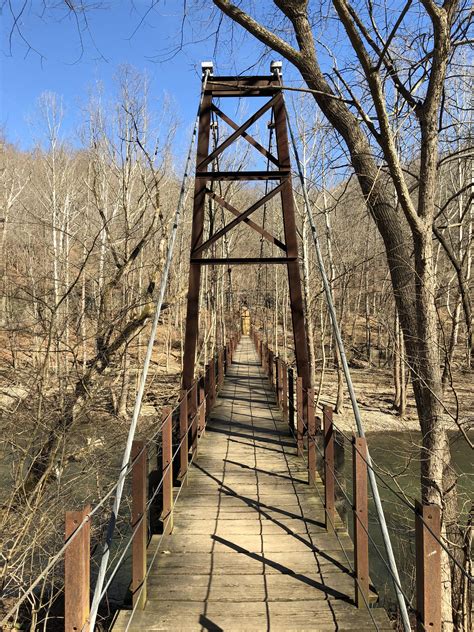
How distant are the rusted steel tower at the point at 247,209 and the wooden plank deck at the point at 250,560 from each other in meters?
1.62

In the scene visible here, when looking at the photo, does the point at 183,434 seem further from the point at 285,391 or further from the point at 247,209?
the point at 285,391

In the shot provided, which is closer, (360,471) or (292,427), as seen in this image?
(360,471)

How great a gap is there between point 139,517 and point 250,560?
35.1 inches

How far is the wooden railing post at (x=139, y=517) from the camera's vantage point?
Result: 269cm

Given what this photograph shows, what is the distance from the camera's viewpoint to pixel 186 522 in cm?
381

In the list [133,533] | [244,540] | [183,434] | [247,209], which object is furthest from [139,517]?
[247,209]

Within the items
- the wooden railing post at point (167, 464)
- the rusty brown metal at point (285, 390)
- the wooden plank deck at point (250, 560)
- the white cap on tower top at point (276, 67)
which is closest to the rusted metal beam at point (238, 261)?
the rusty brown metal at point (285, 390)

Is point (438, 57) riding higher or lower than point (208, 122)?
lower

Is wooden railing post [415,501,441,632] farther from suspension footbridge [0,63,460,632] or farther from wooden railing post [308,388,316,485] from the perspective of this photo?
wooden railing post [308,388,316,485]

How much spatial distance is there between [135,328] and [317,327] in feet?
81.9

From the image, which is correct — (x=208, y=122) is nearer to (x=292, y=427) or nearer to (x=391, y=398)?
(x=292, y=427)

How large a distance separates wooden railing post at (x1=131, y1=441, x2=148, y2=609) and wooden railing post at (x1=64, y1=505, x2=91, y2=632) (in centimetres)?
83

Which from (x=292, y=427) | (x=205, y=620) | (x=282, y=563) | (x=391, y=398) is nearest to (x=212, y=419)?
(x=292, y=427)

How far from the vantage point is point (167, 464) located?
139 inches
